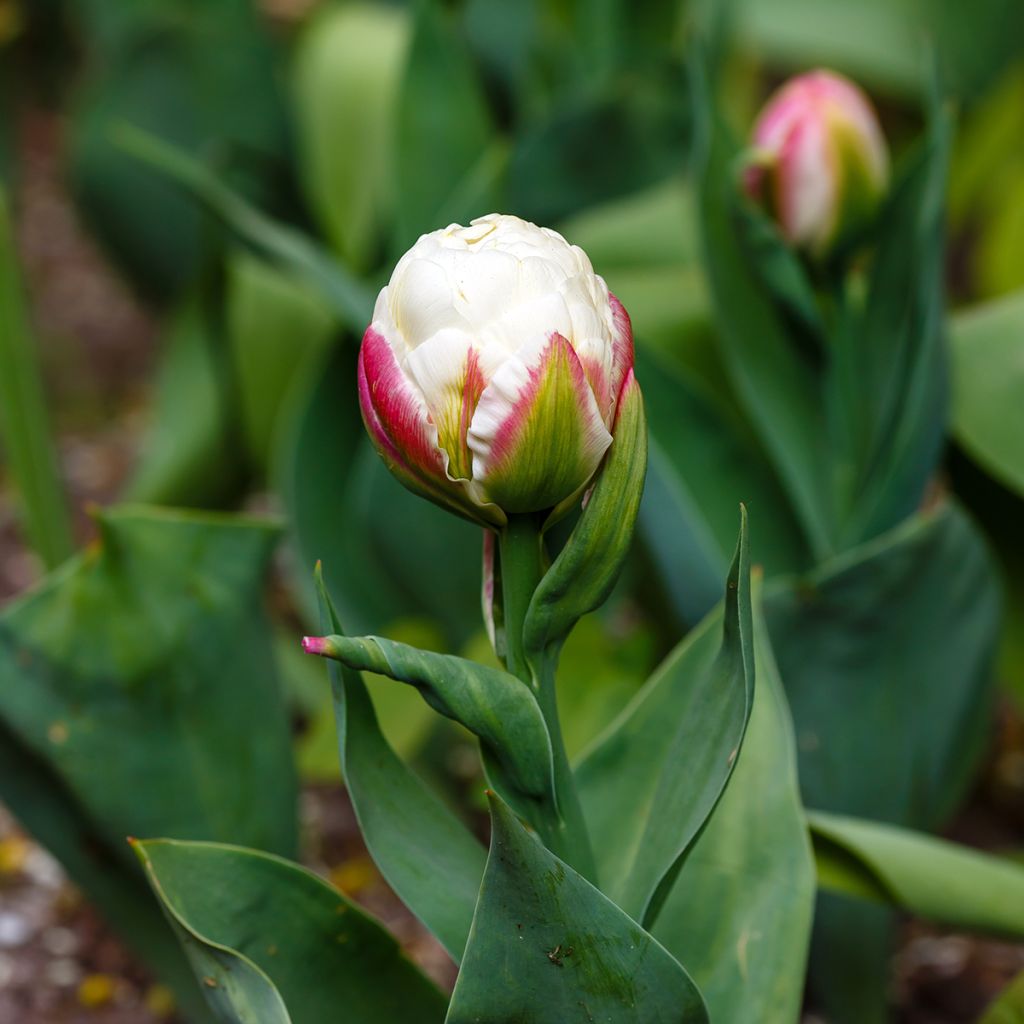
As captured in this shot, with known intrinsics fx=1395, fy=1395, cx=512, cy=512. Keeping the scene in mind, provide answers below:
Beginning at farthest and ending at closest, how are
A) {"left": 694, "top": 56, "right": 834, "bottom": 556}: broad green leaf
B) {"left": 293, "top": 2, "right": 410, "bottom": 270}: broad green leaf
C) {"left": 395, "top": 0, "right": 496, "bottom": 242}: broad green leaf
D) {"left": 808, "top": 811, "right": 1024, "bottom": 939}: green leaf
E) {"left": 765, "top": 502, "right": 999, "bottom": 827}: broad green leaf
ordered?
{"left": 293, "top": 2, "right": 410, "bottom": 270}: broad green leaf, {"left": 395, "top": 0, "right": 496, "bottom": 242}: broad green leaf, {"left": 694, "top": 56, "right": 834, "bottom": 556}: broad green leaf, {"left": 765, "top": 502, "right": 999, "bottom": 827}: broad green leaf, {"left": 808, "top": 811, "right": 1024, "bottom": 939}: green leaf

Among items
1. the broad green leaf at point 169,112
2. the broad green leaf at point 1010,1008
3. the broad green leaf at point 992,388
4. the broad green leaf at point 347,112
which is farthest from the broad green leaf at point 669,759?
the broad green leaf at point 169,112

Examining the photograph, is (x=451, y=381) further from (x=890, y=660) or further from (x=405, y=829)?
(x=890, y=660)

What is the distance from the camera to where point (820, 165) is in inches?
33.9

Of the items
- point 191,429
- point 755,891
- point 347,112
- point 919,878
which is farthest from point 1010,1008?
point 347,112

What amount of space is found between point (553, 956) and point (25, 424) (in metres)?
0.66

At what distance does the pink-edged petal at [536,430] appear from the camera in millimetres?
453

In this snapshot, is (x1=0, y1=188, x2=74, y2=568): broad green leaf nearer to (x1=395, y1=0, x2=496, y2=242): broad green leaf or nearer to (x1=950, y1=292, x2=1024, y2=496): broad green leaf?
(x1=395, y1=0, x2=496, y2=242): broad green leaf

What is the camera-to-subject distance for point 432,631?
3.62 ft

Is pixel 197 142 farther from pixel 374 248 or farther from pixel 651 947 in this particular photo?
pixel 651 947

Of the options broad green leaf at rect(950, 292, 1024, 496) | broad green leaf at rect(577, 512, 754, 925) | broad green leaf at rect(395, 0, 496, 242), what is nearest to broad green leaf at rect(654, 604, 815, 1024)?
broad green leaf at rect(577, 512, 754, 925)

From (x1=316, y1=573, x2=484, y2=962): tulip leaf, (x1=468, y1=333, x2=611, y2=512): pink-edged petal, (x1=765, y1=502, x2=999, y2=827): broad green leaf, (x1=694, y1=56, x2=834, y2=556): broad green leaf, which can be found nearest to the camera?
(x1=468, y1=333, x2=611, y2=512): pink-edged petal

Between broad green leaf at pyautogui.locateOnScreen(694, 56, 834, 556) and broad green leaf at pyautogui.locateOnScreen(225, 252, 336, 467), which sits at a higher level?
broad green leaf at pyautogui.locateOnScreen(694, 56, 834, 556)

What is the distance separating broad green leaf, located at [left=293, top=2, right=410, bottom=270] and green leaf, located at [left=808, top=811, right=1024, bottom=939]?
2.94 feet

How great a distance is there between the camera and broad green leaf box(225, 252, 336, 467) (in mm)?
1401
